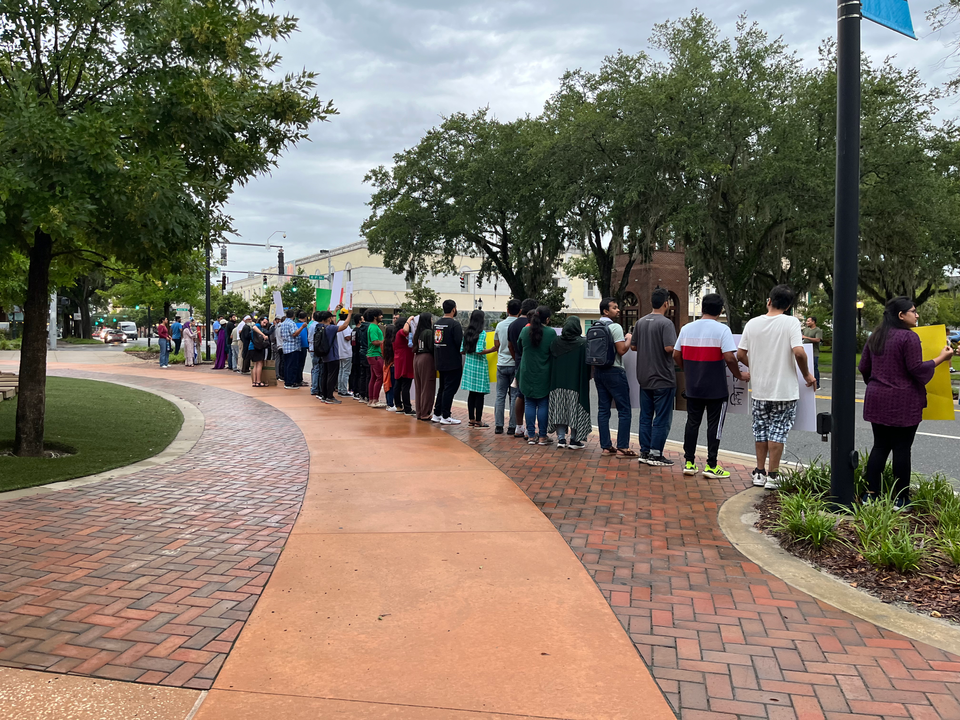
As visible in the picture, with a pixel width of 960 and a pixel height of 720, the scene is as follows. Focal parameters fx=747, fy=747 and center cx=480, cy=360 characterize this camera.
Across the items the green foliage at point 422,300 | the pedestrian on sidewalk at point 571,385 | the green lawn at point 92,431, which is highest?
the green foliage at point 422,300

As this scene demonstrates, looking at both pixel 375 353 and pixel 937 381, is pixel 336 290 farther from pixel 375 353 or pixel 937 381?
pixel 937 381

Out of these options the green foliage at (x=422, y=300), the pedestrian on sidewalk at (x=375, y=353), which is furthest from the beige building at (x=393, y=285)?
the pedestrian on sidewalk at (x=375, y=353)

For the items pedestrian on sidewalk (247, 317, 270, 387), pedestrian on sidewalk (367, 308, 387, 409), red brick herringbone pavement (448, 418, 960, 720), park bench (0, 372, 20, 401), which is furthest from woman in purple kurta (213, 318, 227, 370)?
red brick herringbone pavement (448, 418, 960, 720)

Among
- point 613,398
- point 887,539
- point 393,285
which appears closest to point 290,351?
point 613,398

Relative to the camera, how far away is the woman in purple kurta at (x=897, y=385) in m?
5.55

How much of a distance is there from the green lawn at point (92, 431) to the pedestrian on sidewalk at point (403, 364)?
3.34 m

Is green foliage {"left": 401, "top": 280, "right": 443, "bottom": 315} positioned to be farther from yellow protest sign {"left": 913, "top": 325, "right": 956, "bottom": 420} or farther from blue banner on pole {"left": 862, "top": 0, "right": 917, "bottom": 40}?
blue banner on pole {"left": 862, "top": 0, "right": 917, "bottom": 40}

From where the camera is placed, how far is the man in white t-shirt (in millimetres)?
6641

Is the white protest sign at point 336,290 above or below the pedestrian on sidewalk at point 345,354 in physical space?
above

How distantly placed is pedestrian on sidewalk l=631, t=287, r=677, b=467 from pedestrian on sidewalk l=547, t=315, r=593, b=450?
96 centimetres

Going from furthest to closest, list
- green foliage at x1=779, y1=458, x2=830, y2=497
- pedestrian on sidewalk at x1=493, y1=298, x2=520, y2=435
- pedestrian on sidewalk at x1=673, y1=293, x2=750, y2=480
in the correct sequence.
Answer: pedestrian on sidewalk at x1=493, y1=298, x2=520, y2=435 → pedestrian on sidewalk at x1=673, y1=293, x2=750, y2=480 → green foliage at x1=779, y1=458, x2=830, y2=497

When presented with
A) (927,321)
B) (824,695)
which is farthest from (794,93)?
(927,321)

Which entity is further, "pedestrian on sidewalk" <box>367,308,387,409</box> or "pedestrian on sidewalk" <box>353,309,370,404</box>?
"pedestrian on sidewalk" <box>353,309,370,404</box>

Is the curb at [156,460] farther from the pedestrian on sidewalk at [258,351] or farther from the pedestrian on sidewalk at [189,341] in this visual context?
the pedestrian on sidewalk at [189,341]
